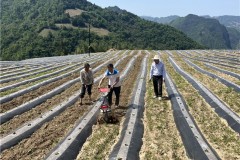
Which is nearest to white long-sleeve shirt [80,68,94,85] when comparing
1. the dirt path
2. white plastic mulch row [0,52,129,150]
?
white plastic mulch row [0,52,129,150]

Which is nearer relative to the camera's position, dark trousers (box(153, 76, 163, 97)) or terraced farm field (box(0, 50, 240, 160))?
terraced farm field (box(0, 50, 240, 160))

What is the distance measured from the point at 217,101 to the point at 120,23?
413ft

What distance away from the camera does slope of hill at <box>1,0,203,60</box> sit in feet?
263

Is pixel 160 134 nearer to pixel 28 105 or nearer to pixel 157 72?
pixel 157 72

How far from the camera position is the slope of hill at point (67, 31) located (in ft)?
263

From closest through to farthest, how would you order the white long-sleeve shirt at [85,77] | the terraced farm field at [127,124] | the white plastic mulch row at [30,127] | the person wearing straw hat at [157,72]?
the terraced farm field at [127,124]
the white plastic mulch row at [30,127]
the white long-sleeve shirt at [85,77]
the person wearing straw hat at [157,72]

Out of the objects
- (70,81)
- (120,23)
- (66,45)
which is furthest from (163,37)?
(70,81)

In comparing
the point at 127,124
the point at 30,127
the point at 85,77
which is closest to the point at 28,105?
the point at 85,77

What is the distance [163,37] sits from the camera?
113125mm

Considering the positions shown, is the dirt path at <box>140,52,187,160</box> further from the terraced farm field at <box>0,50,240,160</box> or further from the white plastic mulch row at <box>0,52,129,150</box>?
the white plastic mulch row at <box>0,52,129,150</box>

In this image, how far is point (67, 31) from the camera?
96500 mm

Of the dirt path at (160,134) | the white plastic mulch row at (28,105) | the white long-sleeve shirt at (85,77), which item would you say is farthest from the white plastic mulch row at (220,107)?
the white plastic mulch row at (28,105)

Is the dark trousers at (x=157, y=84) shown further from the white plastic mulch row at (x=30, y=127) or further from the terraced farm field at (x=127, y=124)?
the white plastic mulch row at (x=30, y=127)

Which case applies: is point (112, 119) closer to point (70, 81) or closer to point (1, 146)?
point (1, 146)
